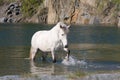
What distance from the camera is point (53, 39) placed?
24.5 meters

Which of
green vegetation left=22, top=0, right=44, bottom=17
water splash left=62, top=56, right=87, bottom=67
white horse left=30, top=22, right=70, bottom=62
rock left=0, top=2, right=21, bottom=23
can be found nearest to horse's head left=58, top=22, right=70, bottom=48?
white horse left=30, top=22, right=70, bottom=62

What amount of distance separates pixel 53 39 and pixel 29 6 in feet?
555

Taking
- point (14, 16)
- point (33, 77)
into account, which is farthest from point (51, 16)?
point (33, 77)

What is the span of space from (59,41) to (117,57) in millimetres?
6818

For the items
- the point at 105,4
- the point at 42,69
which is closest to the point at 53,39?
the point at 42,69

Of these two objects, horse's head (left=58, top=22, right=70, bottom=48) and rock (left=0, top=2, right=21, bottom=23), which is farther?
rock (left=0, top=2, right=21, bottom=23)

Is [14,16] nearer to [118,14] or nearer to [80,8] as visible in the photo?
[80,8]

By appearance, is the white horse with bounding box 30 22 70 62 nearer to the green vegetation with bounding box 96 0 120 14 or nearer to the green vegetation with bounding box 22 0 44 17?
the green vegetation with bounding box 96 0 120 14

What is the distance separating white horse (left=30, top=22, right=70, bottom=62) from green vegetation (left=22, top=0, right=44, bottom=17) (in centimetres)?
15639

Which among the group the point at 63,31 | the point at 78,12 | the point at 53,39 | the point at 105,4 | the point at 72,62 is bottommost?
the point at 78,12

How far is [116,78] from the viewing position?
55.4ft

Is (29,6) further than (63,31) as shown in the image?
Yes

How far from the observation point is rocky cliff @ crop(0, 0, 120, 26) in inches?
5955

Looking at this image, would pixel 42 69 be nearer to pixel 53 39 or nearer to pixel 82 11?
pixel 53 39
